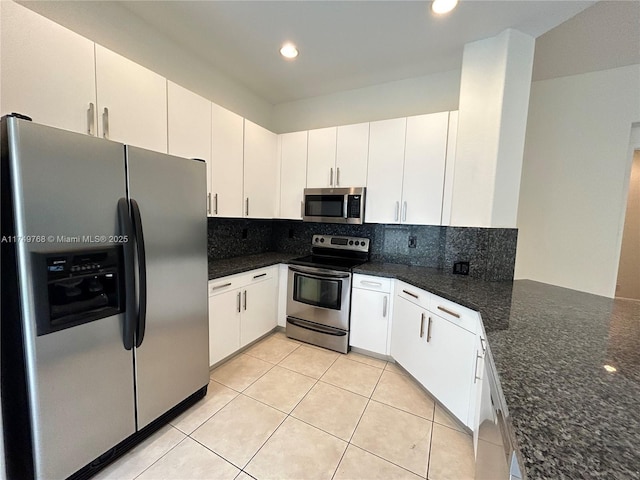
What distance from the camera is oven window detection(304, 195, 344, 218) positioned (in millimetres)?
2742

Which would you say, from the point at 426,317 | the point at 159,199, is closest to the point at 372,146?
the point at 426,317

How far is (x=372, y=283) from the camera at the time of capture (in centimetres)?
245

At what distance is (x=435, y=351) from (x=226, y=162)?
92.9 inches

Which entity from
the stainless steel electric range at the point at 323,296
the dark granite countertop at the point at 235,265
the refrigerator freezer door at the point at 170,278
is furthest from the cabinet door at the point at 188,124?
the stainless steel electric range at the point at 323,296

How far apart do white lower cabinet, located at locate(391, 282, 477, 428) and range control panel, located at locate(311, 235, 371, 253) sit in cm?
78

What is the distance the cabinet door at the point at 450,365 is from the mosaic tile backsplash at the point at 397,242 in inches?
26.6

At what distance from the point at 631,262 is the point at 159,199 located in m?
5.73

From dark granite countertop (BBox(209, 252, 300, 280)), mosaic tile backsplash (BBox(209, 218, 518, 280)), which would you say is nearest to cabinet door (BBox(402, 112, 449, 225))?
A: mosaic tile backsplash (BBox(209, 218, 518, 280))

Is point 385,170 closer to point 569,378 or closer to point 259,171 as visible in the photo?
point 259,171

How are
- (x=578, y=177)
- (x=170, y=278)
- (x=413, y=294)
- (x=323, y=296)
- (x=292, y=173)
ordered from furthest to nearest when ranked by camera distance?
1. (x=292, y=173)
2. (x=323, y=296)
3. (x=578, y=177)
4. (x=413, y=294)
5. (x=170, y=278)

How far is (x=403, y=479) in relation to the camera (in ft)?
4.48

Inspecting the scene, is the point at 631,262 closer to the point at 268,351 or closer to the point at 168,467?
the point at 268,351

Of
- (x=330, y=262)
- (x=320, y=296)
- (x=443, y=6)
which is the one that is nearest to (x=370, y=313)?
(x=320, y=296)

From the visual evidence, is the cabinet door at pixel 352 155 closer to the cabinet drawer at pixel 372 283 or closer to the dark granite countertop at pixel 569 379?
the cabinet drawer at pixel 372 283
